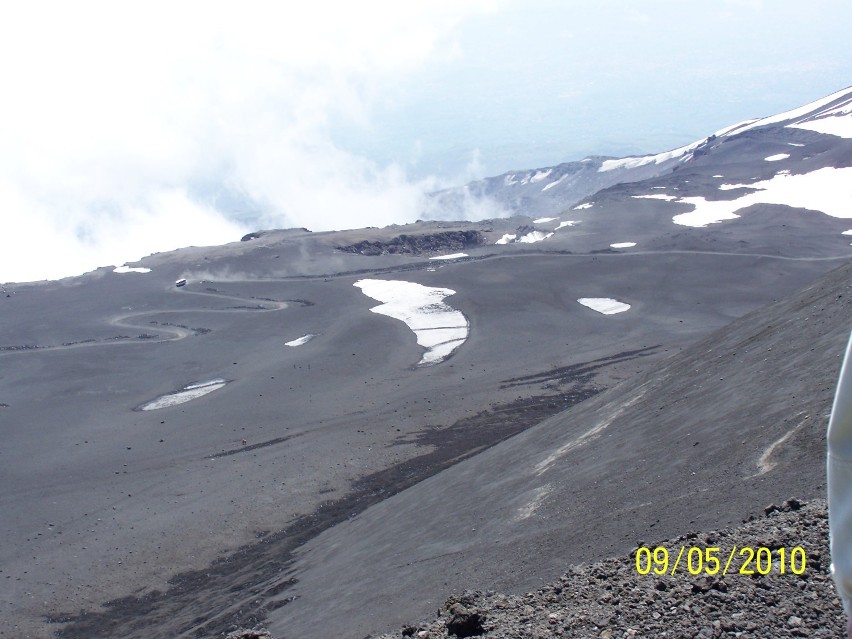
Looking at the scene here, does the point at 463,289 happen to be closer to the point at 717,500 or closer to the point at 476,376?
the point at 476,376

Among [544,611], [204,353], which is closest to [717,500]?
[544,611]

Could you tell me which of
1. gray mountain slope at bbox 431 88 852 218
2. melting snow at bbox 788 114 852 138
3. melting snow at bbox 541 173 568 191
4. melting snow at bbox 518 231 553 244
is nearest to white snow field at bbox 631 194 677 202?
gray mountain slope at bbox 431 88 852 218

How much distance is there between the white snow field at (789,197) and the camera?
5975 centimetres

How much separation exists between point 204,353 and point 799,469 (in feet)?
94.6

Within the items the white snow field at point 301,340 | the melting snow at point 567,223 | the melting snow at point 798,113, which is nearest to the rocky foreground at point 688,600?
the white snow field at point 301,340

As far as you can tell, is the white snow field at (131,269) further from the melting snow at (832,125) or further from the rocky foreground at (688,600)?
the melting snow at (832,125)

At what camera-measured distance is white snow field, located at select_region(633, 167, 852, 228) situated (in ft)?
196

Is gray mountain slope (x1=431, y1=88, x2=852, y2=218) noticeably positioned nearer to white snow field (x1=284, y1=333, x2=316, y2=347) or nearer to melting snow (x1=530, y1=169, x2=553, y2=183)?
melting snow (x1=530, y1=169, x2=553, y2=183)

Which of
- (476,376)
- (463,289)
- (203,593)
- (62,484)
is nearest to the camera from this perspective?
(203,593)

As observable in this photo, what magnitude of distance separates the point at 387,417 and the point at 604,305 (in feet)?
55.2

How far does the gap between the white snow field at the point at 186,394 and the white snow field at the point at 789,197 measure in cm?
3848

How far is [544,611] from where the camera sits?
326 inches

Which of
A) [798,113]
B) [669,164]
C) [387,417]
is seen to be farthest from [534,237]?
[798,113]

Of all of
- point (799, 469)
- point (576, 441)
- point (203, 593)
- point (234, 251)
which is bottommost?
point (203, 593)
